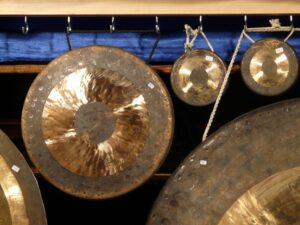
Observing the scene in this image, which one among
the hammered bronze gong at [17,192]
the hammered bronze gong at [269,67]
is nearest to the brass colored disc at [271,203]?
the hammered bronze gong at [269,67]

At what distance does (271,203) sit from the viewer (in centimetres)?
149

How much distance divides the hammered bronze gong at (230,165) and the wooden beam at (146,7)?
0.41 meters

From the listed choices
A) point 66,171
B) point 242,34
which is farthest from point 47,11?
point 242,34

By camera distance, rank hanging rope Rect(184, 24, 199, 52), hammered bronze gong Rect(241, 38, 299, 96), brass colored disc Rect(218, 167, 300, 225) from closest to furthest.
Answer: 1. brass colored disc Rect(218, 167, 300, 225)
2. hammered bronze gong Rect(241, 38, 299, 96)
3. hanging rope Rect(184, 24, 199, 52)

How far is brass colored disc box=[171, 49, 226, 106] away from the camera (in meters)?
1.71

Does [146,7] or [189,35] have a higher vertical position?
[146,7]

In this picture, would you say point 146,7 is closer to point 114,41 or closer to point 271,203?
point 114,41

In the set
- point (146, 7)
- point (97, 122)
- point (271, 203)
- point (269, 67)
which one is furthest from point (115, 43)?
point (271, 203)

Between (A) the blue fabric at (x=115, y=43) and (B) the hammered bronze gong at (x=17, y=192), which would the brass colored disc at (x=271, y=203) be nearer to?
(A) the blue fabric at (x=115, y=43)

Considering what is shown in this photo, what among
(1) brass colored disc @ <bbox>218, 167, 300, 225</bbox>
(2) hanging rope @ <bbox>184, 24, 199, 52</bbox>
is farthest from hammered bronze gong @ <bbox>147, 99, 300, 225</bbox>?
(2) hanging rope @ <bbox>184, 24, 199, 52</bbox>

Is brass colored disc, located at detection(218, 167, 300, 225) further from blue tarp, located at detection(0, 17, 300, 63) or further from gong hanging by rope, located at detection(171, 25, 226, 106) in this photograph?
blue tarp, located at detection(0, 17, 300, 63)

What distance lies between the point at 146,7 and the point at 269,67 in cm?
52

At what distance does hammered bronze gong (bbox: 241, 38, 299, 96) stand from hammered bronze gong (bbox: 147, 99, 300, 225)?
0.49ft

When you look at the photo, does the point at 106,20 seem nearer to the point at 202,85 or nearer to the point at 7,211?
the point at 202,85
